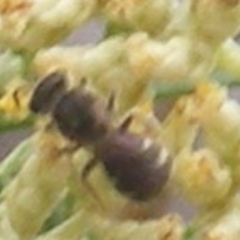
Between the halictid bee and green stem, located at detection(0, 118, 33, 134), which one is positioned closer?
the halictid bee

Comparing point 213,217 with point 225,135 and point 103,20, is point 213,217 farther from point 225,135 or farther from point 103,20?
point 103,20

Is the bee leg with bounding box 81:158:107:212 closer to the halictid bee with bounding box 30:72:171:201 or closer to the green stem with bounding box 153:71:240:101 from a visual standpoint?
the halictid bee with bounding box 30:72:171:201

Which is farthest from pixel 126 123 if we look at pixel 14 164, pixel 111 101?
pixel 14 164

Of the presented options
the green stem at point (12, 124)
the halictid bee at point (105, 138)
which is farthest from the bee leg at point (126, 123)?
the green stem at point (12, 124)

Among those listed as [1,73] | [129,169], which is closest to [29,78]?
[1,73]

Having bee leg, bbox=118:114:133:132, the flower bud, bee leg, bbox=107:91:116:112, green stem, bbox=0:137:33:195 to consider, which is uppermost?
the flower bud

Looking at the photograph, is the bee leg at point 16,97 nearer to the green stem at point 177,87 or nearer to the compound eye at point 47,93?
the compound eye at point 47,93

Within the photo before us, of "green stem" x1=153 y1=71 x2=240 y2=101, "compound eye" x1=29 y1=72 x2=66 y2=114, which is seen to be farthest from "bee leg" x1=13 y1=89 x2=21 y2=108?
"green stem" x1=153 y1=71 x2=240 y2=101
